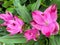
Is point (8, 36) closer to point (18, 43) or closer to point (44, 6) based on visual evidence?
point (18, 43)

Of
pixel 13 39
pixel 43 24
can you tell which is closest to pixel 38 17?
pixel 43 24

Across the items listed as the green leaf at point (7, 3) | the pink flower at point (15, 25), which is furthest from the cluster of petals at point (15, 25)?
the green leaf at point (7, 3)

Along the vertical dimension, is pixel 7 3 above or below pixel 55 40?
above

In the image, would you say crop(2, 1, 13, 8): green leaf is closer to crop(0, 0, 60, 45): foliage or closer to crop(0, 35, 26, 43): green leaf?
crop(0, 0, 60, 45): foliage

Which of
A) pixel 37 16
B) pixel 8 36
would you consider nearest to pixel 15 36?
pixel 8 36

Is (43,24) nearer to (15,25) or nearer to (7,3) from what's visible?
(15,25)

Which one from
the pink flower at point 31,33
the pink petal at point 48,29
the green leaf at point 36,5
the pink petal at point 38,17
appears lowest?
the pink flower at point 31,33

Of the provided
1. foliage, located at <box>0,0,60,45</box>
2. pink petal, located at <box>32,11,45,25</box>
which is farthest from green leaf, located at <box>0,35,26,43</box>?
pink petal, located at <box>32,11,45,25</box>

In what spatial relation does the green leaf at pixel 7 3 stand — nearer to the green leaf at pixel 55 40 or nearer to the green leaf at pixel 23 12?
the green leaf at pixel 23 12
